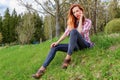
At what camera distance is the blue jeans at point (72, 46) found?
7852 millimetres

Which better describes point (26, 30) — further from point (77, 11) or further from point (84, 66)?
point (84, 66)

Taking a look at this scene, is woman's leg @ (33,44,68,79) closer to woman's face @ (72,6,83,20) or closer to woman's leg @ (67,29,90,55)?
woman's leg @ (67,29,90,55)

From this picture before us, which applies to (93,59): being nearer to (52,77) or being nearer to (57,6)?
(52,77)

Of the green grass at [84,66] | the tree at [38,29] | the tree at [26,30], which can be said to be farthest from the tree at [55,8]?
the tree at [38,29]

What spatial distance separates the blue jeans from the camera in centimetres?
785

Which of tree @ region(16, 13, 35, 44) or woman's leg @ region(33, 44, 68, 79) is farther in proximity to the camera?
tree @ region(16, 13, 35, 44)

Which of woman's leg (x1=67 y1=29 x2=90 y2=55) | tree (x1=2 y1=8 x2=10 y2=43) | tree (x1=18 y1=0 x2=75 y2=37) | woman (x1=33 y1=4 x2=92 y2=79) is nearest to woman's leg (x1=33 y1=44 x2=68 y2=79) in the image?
woman (x1=33 y1=4 x2=92 y2=79)

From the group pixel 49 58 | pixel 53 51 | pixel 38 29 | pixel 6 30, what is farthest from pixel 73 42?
pixel 38 29

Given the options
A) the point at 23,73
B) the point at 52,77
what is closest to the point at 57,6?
the point at 23,73

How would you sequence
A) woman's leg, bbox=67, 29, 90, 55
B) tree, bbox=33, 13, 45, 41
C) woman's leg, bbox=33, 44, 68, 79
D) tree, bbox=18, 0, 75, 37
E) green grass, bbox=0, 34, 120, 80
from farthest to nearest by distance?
tree, bbox=33, 13, 45, 41 → tree, bbox=18, 0, 75, 37 → woman's leg, bbox=33, 44, 68, 79 → woman's leg, bbox=67, 29, 90, 55 → green grass, bbox=0, 34, 120, 80

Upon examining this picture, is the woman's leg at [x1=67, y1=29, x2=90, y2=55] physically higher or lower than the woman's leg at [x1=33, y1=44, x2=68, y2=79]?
higher

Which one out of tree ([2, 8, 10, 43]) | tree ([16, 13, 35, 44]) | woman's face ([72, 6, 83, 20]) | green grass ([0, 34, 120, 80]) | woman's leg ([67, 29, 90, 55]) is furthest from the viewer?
tree ([2, 8, 10, 43])

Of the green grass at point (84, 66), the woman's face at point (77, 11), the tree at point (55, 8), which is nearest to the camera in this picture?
the green grass at point (84, 66)

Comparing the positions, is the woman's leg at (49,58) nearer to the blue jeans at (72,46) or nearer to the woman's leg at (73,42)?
the blue jeans at (72,46)
